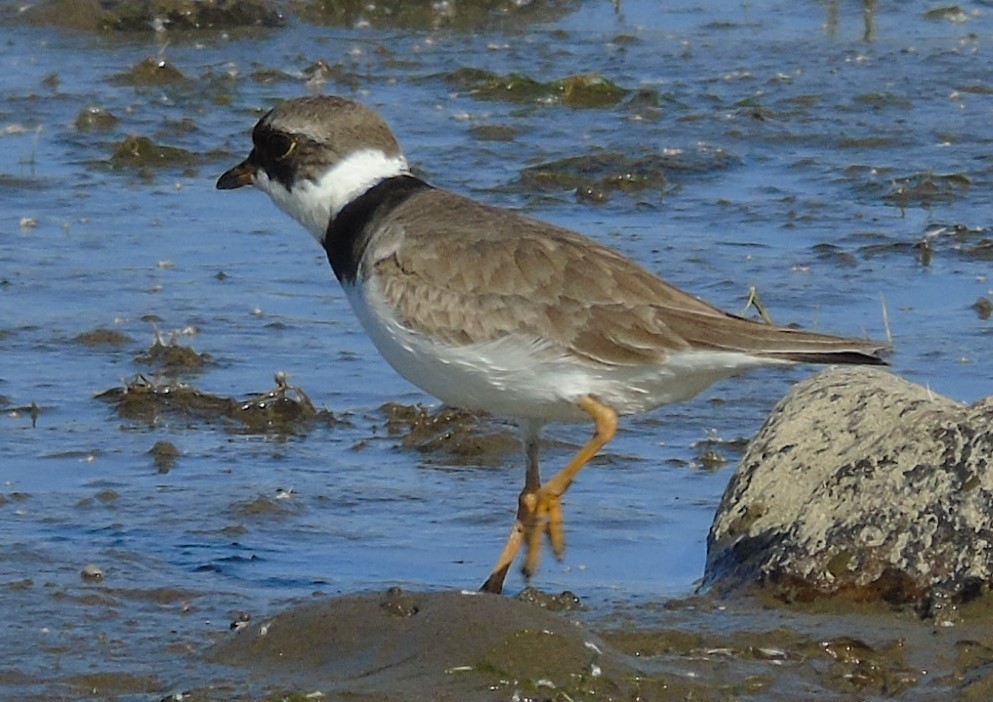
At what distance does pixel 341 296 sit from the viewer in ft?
30.5

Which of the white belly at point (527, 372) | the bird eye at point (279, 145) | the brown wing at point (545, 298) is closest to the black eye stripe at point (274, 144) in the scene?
the bird eye at point (279, 145)

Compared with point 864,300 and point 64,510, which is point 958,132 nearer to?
point 864,300

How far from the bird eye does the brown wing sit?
569mm

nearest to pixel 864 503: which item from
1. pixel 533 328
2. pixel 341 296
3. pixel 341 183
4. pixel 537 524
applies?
pixel 537 524

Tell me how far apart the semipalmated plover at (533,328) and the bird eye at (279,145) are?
38cm

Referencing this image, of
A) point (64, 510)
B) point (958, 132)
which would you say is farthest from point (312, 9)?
point (64, 510)

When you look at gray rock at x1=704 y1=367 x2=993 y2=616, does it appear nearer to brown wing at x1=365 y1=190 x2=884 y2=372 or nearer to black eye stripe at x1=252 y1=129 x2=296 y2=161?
brown wing at x1=365 y1=190 x2=884 y2=372

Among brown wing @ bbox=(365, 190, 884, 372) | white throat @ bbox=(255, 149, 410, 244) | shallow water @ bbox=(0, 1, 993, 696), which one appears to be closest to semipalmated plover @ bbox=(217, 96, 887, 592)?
brown wing @ bbox=(365, 190, 884, 372)

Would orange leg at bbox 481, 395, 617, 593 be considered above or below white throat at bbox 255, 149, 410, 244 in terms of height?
below

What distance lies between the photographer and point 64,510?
22.6 ft

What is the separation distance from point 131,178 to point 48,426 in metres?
3.48

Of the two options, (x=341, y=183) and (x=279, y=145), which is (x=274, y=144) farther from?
(x=341, y=183)

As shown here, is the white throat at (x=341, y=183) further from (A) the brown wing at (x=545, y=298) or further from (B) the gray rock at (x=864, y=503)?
(B) the gray rock at (x=864, y=503)

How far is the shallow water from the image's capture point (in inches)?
259
